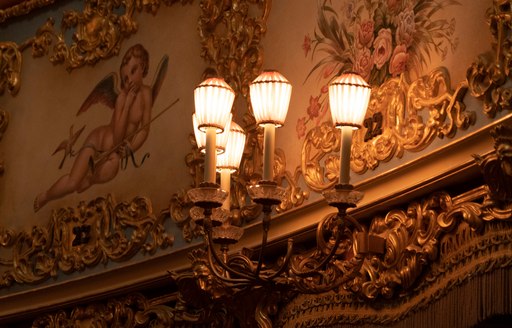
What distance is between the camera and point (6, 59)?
23.6 feet

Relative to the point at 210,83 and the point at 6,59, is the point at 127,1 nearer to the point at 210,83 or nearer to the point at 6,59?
the point at 6,59

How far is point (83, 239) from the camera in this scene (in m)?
6.43

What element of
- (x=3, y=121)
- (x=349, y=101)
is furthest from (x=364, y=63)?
(x=3, y=121)

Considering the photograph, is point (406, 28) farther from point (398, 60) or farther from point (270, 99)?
point (270, 99)

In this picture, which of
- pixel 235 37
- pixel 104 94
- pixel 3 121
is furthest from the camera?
pixel 3 121

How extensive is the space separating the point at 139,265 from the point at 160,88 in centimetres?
85

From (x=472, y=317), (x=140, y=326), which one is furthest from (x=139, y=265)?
(x=472, y=317)

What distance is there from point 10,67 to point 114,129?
1.00 metres

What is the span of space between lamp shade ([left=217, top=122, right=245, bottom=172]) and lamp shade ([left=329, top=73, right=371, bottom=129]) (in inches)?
20.4

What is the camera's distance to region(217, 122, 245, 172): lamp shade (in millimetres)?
4836

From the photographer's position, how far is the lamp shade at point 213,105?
4516 millimetres

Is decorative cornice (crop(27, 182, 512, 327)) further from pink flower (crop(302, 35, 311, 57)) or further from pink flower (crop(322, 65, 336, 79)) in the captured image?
pink flower (crop(302, 35, 311, 57))

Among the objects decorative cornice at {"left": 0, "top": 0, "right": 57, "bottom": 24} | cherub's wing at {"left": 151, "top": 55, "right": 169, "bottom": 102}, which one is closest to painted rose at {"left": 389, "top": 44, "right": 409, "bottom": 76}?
cherub's wing at {"left": 151, "top": 55, "right": 169, "bottom": 102}

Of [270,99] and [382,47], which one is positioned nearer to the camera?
[270,99]
